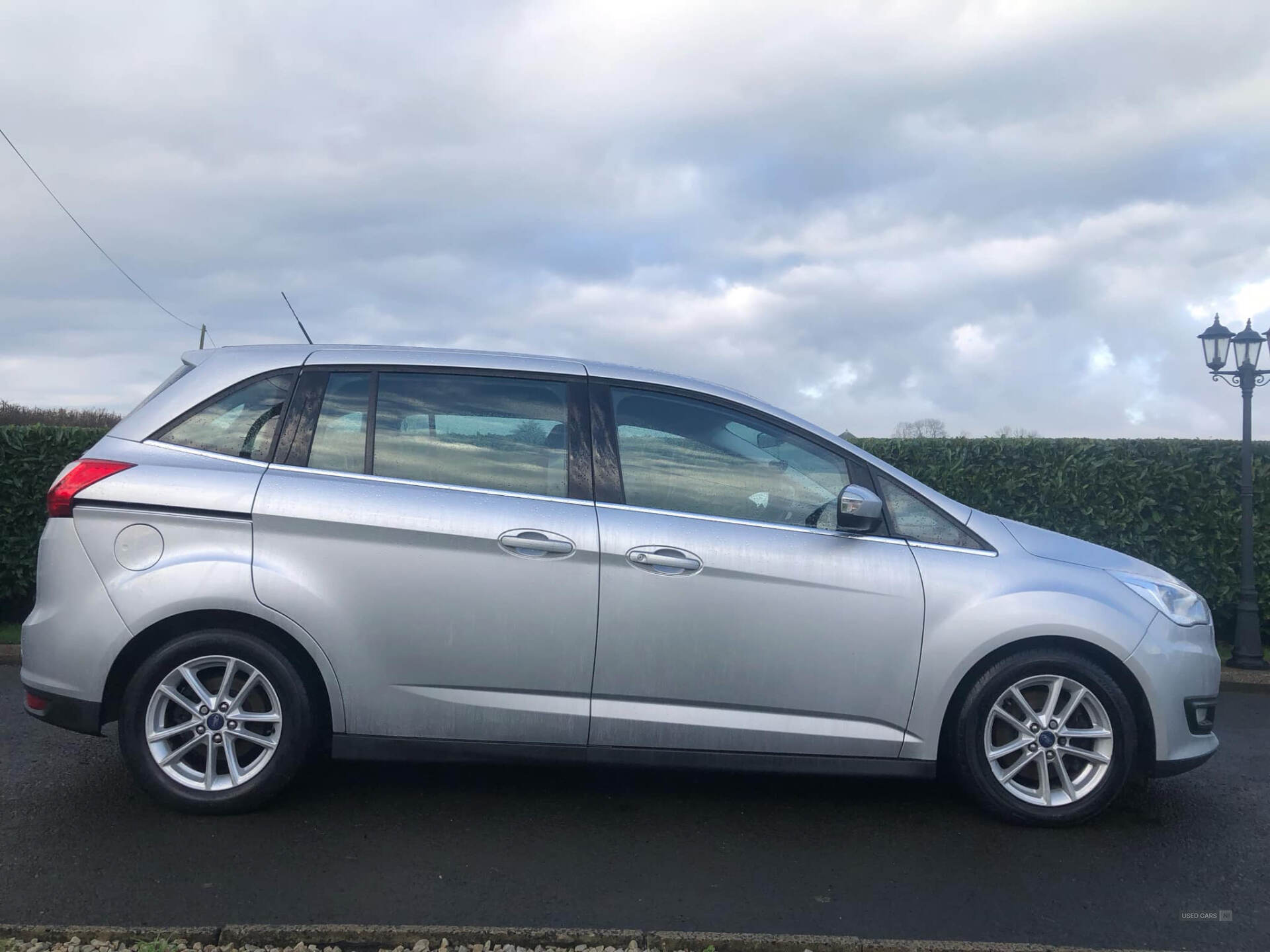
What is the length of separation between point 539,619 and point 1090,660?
2290 millimetres

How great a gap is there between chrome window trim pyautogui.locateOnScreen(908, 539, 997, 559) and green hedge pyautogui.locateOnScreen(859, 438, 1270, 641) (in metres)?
6.40

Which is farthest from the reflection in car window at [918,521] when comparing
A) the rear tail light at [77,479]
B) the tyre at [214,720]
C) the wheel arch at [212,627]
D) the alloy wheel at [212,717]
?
the rear tail light at [77,479]

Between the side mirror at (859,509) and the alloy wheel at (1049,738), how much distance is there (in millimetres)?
900

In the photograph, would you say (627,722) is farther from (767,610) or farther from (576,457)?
(576,457)

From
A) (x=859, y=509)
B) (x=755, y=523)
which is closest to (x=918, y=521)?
(x=859, y=509)

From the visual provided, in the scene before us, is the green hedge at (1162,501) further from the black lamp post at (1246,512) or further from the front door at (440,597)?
the front door at (440,597)

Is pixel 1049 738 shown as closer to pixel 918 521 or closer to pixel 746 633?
pixel 918 521

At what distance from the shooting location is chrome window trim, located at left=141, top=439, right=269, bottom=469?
4.27 m

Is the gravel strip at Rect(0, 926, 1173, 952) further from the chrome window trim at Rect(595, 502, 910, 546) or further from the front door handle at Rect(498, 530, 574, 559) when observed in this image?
the chrome window trim at Rect(595, 502, 910, 546)

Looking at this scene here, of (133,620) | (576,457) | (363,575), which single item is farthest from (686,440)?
(133,620)

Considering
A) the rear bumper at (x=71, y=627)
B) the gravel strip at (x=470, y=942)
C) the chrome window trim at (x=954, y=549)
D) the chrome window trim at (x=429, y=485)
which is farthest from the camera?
the chrome window trim at (x=954, y=549)

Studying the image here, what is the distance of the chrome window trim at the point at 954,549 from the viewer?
4.33m

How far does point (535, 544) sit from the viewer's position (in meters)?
4.11

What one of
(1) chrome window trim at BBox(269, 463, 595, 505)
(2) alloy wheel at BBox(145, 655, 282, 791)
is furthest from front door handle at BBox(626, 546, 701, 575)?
(2) alloy wheel at BBox(145, 655, 282, 791)
